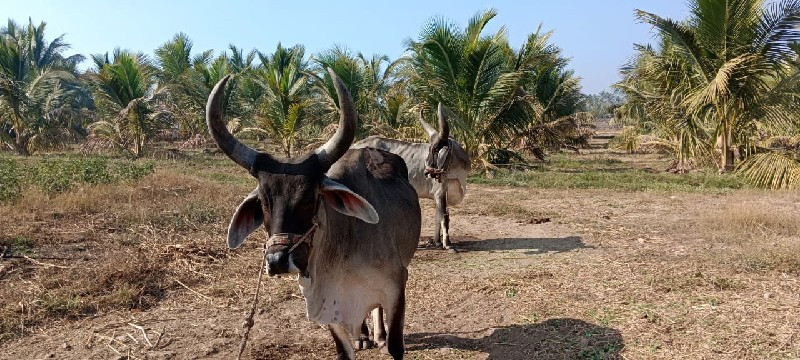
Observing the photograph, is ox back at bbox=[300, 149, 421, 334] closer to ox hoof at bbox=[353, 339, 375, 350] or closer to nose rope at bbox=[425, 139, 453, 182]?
ox hoof at bbox=[353, 339, 375, 350]

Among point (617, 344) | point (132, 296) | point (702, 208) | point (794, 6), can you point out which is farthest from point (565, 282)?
point (794, 6)

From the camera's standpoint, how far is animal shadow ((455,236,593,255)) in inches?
320

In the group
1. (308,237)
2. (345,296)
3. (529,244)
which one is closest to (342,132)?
(308,237)

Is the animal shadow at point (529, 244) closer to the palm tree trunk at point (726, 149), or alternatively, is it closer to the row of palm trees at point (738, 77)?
the row of palm trees at point (738, 77)

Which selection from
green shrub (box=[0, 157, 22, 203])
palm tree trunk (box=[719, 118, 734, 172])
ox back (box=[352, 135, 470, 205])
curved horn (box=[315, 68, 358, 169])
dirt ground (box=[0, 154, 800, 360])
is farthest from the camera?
palm tree trunk (box=[719, 118, 734, 172])

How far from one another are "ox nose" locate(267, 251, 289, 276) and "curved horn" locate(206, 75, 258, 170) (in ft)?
1.99

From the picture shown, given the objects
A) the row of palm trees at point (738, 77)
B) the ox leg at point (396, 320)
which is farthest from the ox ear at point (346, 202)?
the row of palm trees at point (738, 77)

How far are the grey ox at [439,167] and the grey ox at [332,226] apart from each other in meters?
3.87

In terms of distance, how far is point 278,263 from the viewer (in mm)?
2965

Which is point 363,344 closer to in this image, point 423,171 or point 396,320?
point 396,320

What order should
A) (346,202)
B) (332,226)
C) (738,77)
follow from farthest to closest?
(738,77), (332,226), (346,202)

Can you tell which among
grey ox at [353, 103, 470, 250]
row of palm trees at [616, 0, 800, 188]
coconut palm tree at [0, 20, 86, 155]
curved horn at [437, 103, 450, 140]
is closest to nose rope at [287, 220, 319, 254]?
grey ox at [353, 103, 470, 250]

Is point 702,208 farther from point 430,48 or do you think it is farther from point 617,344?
point 430,48

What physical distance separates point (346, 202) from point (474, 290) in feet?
10.7
